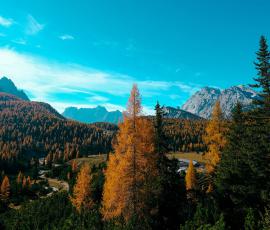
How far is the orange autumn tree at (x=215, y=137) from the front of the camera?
37.0 m

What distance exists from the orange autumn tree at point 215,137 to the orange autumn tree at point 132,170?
12.7 m

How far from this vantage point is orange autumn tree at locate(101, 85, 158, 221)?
25.4 metres

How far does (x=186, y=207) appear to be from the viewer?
29.2m

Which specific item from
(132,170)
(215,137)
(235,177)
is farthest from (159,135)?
(235,177)

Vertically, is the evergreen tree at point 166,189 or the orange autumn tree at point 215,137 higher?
the orange autumn tree at point 215,137

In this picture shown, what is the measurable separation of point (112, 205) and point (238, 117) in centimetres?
1805

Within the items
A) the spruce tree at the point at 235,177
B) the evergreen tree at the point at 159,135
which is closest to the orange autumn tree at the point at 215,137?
the spruce tree at the point at 235,177

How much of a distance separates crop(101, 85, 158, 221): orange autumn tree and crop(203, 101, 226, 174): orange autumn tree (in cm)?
1274

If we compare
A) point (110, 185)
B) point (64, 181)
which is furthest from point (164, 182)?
point (64, 181)

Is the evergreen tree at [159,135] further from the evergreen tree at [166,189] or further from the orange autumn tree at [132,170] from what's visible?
the orange autumn tree at [132,170]

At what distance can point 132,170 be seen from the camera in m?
25.7

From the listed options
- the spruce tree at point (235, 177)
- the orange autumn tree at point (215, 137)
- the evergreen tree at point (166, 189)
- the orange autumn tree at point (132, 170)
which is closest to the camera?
the orange autumn tree at point (132, 170)

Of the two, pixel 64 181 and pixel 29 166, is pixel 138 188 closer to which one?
pixel 64 181

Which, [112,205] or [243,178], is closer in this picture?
[112,205]
